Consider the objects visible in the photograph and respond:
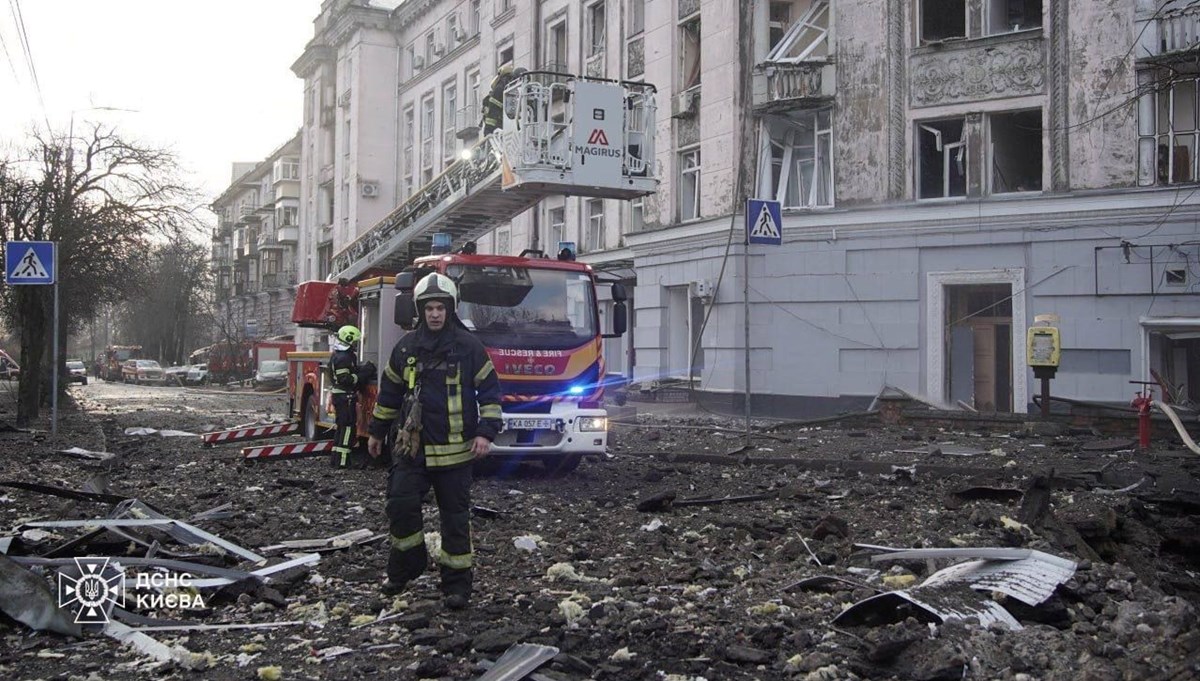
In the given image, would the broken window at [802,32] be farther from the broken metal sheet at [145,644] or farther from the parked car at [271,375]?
the parked car at [271,375]

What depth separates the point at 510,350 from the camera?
10.5m

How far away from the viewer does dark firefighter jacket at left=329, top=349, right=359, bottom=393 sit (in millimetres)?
11688

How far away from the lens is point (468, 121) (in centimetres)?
3684

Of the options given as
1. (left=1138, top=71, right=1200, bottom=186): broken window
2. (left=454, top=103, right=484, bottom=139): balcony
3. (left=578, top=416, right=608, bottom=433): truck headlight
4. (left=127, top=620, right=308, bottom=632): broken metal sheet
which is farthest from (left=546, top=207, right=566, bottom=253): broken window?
(left=127, top=620, right=308, bottom=632): broken metal sheet

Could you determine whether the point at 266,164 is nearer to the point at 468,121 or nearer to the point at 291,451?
the point at 468,121

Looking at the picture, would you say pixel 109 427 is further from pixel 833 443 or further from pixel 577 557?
pixel 577 557

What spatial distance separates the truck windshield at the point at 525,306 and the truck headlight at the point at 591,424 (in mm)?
830

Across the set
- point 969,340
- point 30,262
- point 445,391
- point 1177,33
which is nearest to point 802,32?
point 1177,33

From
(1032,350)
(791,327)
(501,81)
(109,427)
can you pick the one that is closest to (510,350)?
(501,81)

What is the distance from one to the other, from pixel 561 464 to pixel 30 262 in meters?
9.67

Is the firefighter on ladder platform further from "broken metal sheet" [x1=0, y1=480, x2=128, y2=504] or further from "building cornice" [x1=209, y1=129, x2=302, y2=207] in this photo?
"building cornice" [x1=209, y1=129, x2=302, y2=207]

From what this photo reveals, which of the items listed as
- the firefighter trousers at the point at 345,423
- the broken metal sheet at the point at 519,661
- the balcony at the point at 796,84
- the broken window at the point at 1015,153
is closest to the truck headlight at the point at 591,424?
the firefighter trousers at the point at 345,423

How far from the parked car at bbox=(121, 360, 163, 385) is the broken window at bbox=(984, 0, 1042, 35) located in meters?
52.1

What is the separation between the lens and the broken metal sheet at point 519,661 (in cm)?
436
